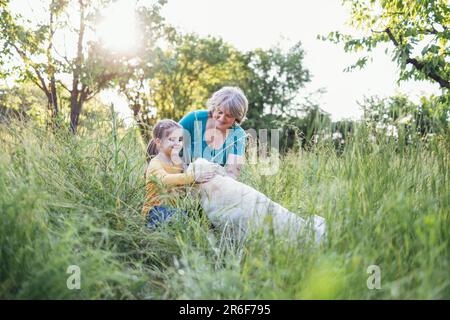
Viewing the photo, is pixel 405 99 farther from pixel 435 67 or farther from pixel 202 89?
Result: pixel 202 89

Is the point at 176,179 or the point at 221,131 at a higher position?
the point at 221,131

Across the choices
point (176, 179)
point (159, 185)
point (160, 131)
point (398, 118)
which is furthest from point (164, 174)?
point (398, 118)

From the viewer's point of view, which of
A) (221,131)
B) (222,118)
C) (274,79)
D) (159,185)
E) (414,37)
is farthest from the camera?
(274,79)

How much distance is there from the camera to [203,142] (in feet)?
12.4

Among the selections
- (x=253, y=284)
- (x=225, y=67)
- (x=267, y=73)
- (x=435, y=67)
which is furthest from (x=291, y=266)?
(x=267, y=73)

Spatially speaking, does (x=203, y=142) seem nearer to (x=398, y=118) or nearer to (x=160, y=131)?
(x=160, y=131)

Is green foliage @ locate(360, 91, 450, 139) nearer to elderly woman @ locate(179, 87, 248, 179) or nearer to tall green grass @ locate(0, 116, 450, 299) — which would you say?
tall green grass @ locate(0, 116, 450, 299)

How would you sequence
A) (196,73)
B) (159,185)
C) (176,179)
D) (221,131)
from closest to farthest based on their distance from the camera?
(159,185) → (176,179) → (221,131) → (196,73)

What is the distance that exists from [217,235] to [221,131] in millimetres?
1429

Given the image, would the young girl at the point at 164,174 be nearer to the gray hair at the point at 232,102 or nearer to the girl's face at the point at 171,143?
the girl's face at the point at 171,143

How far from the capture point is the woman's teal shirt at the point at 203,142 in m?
3.63

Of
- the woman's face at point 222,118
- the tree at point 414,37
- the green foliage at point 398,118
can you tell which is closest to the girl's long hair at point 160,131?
the woman's face at point 222,118

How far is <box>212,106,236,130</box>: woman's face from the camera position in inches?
140

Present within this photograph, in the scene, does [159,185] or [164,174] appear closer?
[159,185]
